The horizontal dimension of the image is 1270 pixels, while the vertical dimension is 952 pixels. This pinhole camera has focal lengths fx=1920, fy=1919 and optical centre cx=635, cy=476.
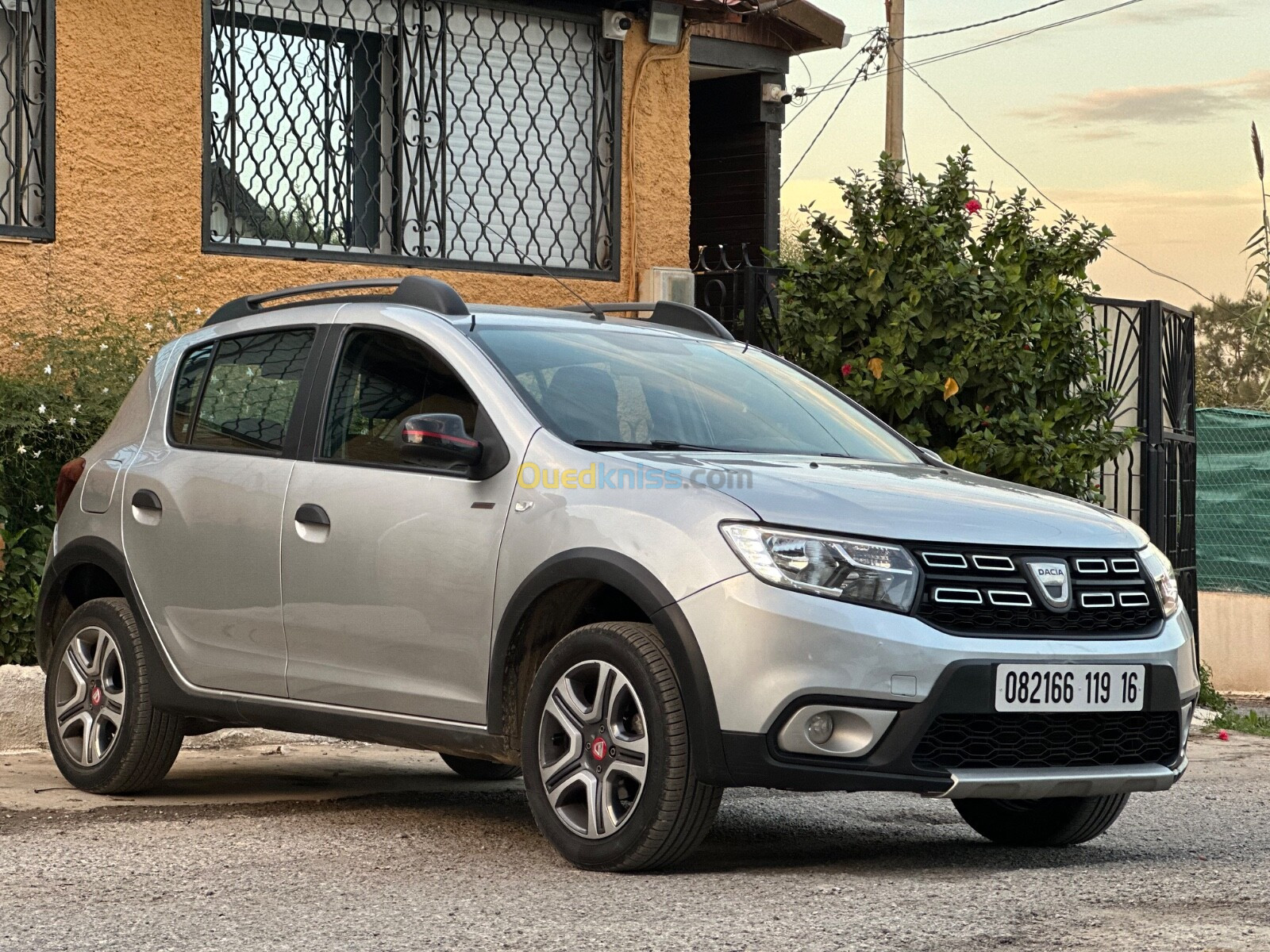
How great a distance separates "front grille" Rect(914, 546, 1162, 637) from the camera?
525 centimetres

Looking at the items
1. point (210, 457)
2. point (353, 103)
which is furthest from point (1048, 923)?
point (353, 103)

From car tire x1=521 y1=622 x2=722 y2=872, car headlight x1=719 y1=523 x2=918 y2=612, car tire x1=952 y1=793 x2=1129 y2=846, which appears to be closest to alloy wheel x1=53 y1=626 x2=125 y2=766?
car tire x1=521 y1=622 x2=722 y2=872

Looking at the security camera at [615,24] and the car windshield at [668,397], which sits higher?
the security camera at [615,24]

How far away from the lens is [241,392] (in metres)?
6.95

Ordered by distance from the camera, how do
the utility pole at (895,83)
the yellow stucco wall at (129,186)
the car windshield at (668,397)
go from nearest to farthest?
the car windshield at (668,397)
the yellow stucco wall at (129,186)
the utility pole at (895,83)

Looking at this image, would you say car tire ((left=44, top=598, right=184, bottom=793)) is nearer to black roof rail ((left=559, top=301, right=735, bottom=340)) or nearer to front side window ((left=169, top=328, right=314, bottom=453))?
front side window ((left=169, top=328, right=314, bottom=453))

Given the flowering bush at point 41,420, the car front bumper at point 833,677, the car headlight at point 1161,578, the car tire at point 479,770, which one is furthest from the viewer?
the flowering bush at point 41,420

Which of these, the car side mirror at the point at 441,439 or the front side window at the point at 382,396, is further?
the front side window at the point at 382,396

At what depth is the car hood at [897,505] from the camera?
527cm

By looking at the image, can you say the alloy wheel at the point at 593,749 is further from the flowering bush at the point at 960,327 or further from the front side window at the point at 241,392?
the flowering bush at the point at 960,327

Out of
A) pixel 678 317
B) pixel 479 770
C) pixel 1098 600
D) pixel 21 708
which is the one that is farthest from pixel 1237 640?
pixel 1098 600

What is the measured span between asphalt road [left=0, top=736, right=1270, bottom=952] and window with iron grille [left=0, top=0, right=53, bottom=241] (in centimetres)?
405

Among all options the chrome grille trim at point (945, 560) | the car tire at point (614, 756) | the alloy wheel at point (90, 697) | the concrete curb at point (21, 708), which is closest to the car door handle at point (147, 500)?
the alloy wheel at point (90, 697)

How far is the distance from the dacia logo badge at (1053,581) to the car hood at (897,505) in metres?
0.05
